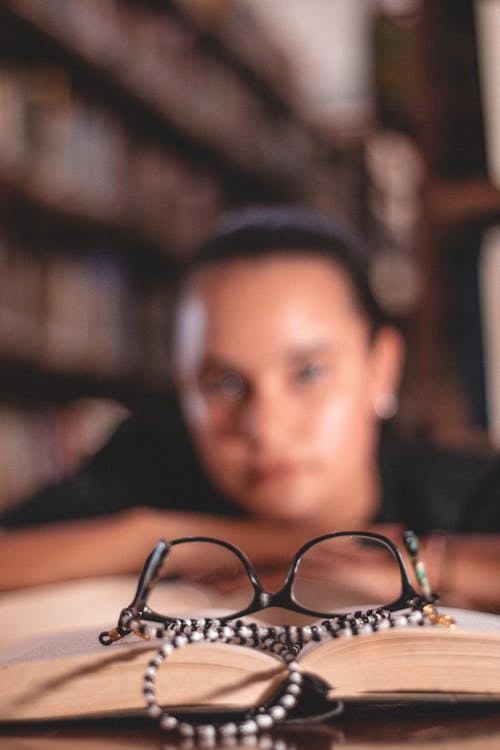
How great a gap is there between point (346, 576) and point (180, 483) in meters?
0.72

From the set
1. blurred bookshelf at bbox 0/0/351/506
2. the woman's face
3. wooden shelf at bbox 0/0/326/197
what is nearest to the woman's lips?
the woman's face

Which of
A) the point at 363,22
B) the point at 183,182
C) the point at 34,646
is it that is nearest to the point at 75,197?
the point at 183,182

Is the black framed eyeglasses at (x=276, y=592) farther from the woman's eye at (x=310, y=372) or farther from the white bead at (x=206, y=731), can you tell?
the woman's eye at (x=310, y=372)

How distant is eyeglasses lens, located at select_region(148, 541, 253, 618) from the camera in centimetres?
59

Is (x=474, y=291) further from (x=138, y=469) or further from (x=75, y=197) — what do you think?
(x=75, y=197)

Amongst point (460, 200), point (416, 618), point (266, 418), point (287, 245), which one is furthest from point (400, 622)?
point (460, 200)

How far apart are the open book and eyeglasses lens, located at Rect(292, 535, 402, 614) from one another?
4cm

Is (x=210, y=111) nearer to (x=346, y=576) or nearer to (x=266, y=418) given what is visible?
(x=266, y=418)

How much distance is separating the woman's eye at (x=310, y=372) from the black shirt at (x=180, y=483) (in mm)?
254

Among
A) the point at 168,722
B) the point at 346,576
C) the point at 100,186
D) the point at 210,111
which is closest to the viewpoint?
the point at 168,722

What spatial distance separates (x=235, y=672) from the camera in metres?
0.41

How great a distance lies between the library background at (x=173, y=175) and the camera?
1.36 metres

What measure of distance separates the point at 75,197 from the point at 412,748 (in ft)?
6.31

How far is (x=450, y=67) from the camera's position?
1.38m
